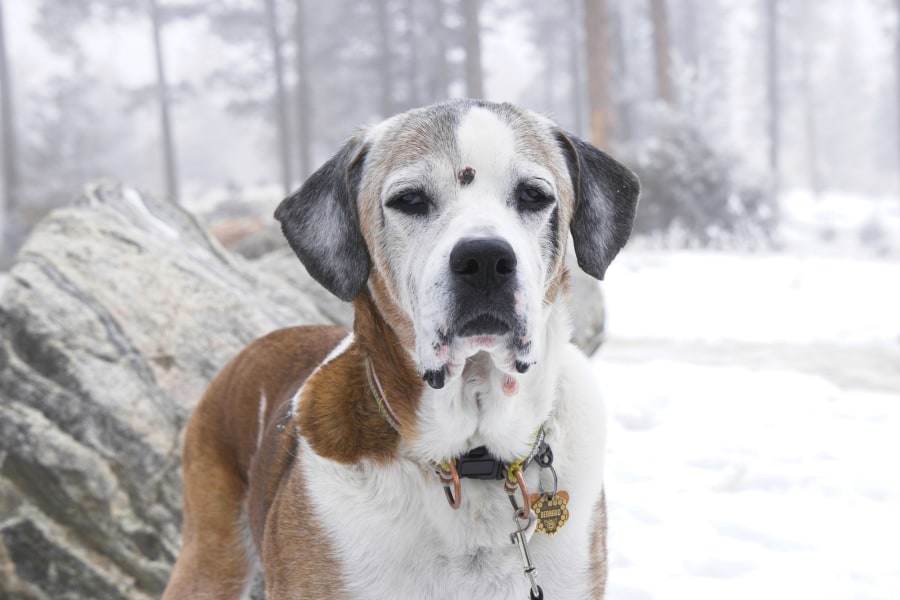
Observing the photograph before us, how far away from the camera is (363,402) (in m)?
2.34

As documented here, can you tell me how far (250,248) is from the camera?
8.44 meters

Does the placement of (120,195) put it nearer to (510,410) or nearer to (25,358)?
(25,358)

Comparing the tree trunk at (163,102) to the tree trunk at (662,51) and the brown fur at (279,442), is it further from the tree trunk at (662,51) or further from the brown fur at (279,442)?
the brown fur at (279,442)

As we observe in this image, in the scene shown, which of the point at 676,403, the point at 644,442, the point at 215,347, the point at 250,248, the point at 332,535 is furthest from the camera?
the point at 250,248

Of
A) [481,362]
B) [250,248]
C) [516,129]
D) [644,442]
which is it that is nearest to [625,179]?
[516,129]

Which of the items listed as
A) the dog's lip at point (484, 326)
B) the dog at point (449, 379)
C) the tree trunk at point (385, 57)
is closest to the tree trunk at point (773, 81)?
the tree trunk at point (385, 57)

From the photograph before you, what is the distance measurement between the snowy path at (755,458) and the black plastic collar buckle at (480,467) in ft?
4.84

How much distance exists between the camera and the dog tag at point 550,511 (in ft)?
7.22

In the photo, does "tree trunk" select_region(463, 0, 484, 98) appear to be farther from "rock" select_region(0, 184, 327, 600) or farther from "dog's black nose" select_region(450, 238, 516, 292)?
"dog's black nose" select_region(450, 238, 516, 292)

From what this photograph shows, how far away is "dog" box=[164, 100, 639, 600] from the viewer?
2.12 metres

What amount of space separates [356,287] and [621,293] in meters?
9.89

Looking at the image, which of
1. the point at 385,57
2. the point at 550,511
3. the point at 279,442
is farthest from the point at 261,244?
the point at 385,57

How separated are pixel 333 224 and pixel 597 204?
85 centimetres

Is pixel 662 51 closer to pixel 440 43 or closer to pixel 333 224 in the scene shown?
pixel 440 43
